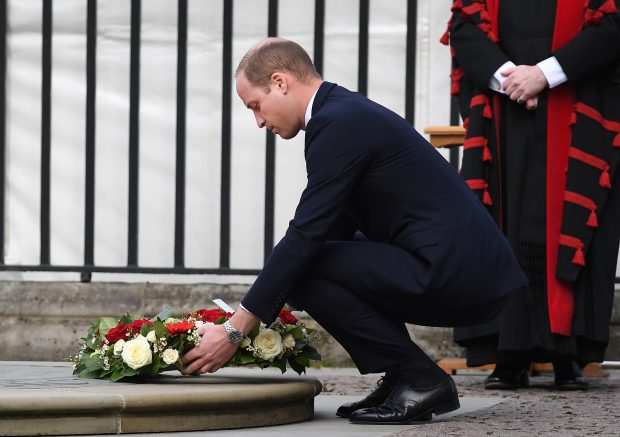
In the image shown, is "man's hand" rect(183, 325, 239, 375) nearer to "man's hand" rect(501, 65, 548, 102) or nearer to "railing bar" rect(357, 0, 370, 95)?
"man's hand" rect(501, 65, 548, 102)

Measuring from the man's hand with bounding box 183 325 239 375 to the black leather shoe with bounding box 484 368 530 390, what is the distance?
1540 mm

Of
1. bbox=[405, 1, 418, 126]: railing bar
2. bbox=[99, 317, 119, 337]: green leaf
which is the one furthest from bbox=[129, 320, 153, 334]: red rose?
bbox=[405, 1, 418, 126]: railing bar

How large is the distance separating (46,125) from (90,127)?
0.62 ft

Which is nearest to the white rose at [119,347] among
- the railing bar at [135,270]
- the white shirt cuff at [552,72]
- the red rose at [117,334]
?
the red rose at [117,334]

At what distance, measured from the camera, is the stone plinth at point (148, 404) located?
350 cm

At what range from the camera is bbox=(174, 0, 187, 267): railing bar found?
6.29 metres

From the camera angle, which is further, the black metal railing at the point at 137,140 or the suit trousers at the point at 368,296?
the black metal railing at the point at 137,140

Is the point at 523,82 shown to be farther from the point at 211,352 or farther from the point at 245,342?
the point at 211,352

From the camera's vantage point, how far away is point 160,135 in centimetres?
635

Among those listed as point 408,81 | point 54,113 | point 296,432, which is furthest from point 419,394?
point 54,113

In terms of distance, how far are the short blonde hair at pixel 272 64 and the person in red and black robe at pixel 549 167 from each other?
134 centimetres

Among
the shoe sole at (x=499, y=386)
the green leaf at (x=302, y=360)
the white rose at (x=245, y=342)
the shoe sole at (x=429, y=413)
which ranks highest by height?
the white rose at (x=245, y=342)

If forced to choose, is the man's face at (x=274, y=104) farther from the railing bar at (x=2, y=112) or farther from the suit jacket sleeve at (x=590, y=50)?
the railing bar at (x=2, y=112)

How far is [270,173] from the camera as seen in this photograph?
625cm
